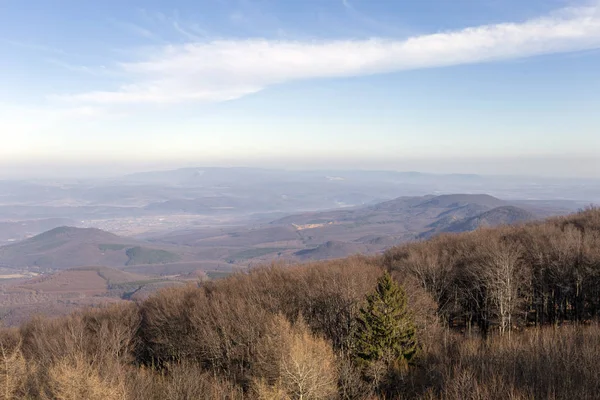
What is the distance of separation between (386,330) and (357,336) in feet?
9.45

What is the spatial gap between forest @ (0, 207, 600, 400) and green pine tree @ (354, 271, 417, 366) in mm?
97

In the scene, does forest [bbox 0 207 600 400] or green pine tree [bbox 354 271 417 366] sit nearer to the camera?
forest [bbox 0 207 600 400]

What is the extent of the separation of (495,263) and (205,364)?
2856 cm

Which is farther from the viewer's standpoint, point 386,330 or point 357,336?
point 357,336

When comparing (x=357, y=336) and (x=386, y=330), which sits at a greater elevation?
(x=386, y=330)

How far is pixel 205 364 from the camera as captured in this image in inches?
1334

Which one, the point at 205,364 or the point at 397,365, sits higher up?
the point at 397,365

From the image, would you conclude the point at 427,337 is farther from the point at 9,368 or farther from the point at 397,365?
the point at 9,368

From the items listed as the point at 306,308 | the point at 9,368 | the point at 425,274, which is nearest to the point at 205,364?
the point at 306,308

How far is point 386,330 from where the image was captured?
27.2 metres

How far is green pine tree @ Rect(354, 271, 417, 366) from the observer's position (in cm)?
2700

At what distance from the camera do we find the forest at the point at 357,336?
1848 cm

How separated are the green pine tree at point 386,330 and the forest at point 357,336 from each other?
10cm

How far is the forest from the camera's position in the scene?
728 inches
